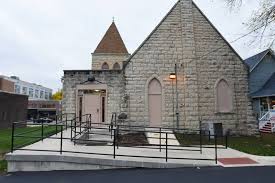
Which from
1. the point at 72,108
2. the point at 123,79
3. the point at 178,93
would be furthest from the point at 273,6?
the point at 72,108

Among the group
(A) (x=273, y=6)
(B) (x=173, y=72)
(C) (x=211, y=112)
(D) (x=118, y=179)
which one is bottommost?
(D) (x=118, y=179)

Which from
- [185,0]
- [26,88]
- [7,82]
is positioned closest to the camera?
[185,0]

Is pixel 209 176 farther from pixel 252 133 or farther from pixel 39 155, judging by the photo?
pixel 252 133

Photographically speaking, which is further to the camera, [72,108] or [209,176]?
[72,108]

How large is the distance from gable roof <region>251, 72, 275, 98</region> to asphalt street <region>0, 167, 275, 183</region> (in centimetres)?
2116

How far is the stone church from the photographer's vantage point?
16.2 m

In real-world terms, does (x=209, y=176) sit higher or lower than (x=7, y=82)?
lower

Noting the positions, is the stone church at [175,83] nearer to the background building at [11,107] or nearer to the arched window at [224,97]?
the arched window at [224,97]

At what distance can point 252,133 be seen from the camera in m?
16.8

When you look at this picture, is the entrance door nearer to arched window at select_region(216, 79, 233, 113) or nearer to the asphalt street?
arched window at select_region(216, 79, 233, 113)

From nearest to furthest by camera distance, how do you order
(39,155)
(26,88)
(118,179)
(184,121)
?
(118,179) → (39,155) → (184,121) → (26,88)

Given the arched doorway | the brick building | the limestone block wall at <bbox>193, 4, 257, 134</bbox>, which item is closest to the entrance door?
the arched doorway

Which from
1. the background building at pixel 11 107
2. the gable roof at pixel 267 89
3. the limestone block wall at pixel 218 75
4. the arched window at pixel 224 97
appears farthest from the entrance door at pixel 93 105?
the gable roof at pixel 267 89

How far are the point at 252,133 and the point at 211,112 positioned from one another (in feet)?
10.1
